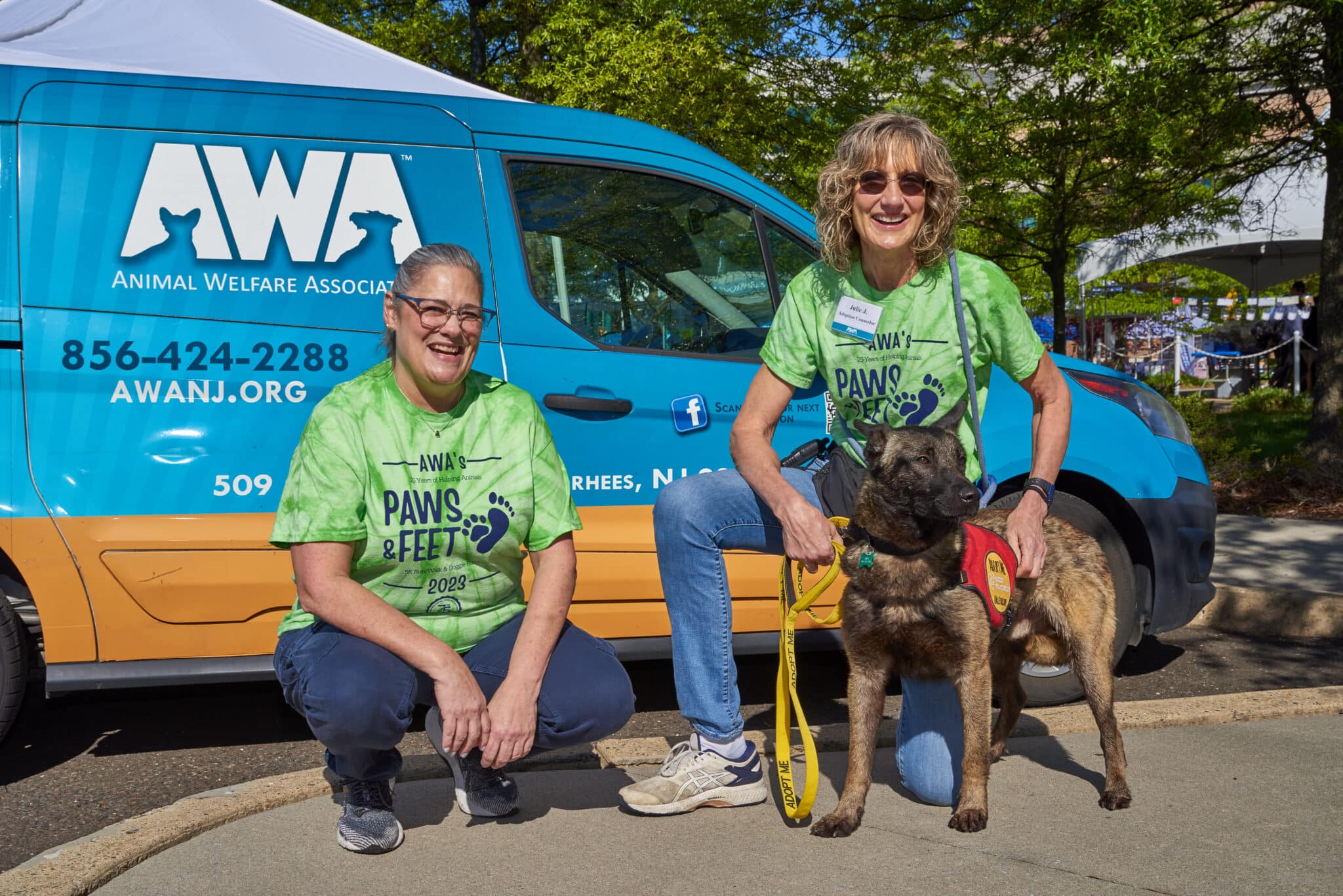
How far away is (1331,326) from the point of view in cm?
970

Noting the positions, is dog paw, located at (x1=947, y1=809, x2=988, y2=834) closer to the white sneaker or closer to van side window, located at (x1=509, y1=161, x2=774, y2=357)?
the white sneaker

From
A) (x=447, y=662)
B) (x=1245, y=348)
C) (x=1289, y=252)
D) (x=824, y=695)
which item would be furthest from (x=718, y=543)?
(x=1245, y=348)

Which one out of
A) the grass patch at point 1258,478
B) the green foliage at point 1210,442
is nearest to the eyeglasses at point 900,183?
the grass patch at point 1258,478

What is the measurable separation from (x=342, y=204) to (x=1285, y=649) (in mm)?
4706

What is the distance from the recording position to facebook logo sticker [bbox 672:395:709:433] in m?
4.18

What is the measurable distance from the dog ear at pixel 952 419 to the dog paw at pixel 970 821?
970mm

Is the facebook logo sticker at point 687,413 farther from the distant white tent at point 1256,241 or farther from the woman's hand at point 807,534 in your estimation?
the distant white tent at point 1256,241

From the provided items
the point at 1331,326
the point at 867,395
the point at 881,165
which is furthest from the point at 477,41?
the point at 867,395

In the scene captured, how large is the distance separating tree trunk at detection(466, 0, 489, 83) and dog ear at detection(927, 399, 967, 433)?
41.5 feet

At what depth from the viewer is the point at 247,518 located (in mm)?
3842

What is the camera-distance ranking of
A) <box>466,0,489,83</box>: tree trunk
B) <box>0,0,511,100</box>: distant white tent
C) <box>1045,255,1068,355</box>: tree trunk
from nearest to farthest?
<box>0,0,511,100</box>: distant white tent < <box>1045,255,1068,355</box>: tree trunk < <box>466,0,489,83</box>: tree trunk

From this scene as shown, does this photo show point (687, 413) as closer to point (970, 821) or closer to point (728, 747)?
point (728, 747)

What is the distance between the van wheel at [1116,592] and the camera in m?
4.43

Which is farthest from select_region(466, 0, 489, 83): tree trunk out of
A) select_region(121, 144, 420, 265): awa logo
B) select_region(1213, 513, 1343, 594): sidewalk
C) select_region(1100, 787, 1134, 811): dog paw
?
select_region(1100, 787, 1134, 811): dog paw
